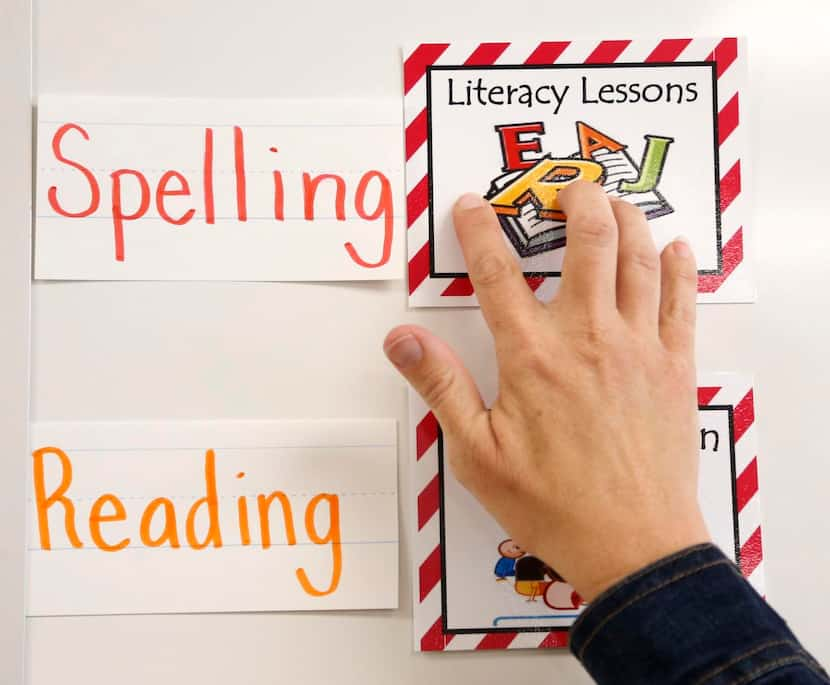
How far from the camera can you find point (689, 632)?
1.31ft

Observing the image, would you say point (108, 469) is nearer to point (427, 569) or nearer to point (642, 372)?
point (427, 569)

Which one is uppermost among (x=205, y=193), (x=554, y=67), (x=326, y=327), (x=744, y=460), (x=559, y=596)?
(x=554, y=67)

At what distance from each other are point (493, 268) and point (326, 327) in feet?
0.48

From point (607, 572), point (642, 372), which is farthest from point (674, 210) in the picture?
point (607, 572)

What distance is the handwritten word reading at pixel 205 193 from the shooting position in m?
0.56

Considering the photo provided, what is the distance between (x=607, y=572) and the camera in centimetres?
43

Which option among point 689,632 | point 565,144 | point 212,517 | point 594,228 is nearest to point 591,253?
point 594,228

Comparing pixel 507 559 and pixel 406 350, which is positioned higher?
pixel 406 350

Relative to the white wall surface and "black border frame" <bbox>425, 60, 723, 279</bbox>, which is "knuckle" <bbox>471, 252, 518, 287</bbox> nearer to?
"black border frame" <bbox>425, 60, 723, 279</bbox>

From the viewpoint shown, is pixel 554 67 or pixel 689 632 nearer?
pixel 689 632

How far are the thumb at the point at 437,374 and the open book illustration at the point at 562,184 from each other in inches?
5.0

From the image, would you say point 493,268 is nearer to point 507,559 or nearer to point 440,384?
point 440,384

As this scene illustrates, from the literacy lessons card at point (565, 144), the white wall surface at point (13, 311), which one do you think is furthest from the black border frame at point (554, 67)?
the white wall surface at point (13, 311)

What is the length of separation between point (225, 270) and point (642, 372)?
1.08ft
